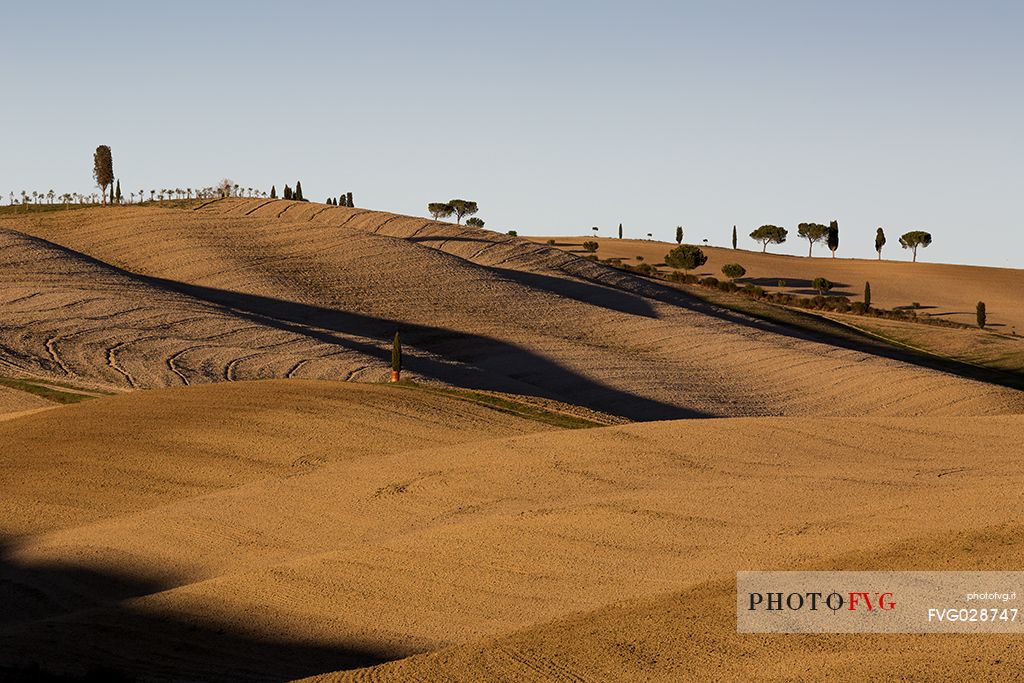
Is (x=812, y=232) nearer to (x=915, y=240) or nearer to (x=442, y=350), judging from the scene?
(x=915, y=240)

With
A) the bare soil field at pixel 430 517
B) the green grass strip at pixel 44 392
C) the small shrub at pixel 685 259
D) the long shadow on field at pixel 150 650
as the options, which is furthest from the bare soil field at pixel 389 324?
the small shrub at pixel 685 259

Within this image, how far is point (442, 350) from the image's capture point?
66.7m

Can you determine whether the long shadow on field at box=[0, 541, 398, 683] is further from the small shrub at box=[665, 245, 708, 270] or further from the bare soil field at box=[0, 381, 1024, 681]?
the small shrub at box=[665, 245, 708, 270]

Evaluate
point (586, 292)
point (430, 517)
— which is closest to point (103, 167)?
point (586, 292)

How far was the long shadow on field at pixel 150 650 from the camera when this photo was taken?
17234mm

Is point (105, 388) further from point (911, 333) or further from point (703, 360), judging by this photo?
point (911, 333)

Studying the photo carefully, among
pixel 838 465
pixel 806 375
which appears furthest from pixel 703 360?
pixel 838 465

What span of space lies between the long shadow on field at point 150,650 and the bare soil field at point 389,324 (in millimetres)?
30551

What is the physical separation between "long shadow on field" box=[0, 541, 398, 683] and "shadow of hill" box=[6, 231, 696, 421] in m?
33.4

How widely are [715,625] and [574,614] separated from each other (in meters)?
2.06

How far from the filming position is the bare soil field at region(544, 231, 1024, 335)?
12338 cm

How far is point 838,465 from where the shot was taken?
27328 mm

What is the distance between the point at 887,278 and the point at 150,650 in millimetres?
133991

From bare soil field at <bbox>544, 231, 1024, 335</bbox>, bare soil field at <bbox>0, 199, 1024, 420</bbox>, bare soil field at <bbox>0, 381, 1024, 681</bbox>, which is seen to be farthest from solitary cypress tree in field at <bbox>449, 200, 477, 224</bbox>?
bare soil field at <bbox>0, 381, 1024, 681</bbox>
